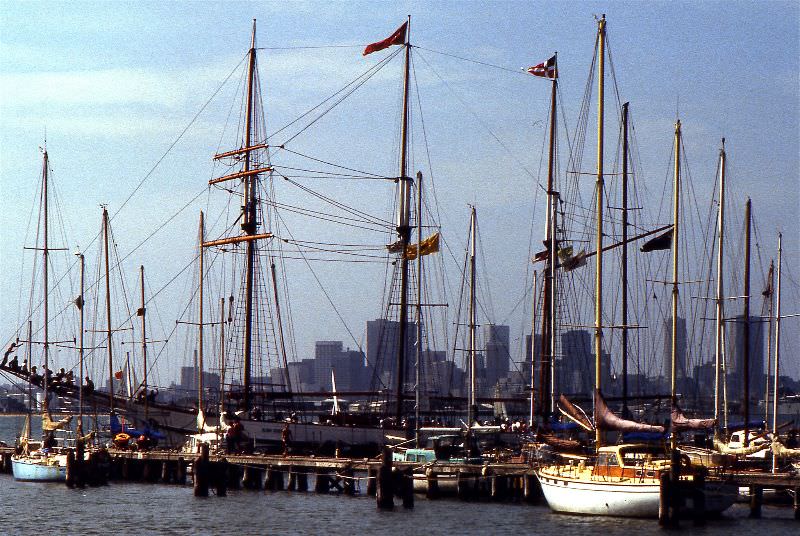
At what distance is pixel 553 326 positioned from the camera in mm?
66562

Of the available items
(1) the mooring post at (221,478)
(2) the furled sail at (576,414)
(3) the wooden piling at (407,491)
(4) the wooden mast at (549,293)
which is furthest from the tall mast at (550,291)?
(1) the mooring post at (221,478)

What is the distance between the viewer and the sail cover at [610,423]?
5444cm

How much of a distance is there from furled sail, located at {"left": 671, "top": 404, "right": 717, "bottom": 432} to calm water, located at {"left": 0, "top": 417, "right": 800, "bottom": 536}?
366 cm

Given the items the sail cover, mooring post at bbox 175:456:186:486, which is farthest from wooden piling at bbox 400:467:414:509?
mooring post at bbox 175:456:186:486

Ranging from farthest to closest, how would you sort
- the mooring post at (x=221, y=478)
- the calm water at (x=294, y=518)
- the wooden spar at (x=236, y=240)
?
the wooden spar at (x=236, y=240) → the mooring post at (x=221, y=478) → the calm water at (x=294, y=518)

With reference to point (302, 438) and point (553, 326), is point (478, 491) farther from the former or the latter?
point (302, 438)

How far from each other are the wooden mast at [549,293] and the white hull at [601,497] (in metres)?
13.2

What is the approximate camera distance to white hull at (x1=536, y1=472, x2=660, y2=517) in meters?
49.7

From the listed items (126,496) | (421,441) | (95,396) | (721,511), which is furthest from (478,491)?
(95,396)

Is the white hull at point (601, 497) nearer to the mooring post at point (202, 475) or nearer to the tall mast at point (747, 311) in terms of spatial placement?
the mooring post at point (202, 475)

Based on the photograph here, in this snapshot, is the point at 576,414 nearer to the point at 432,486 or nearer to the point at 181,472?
the point at 432,486

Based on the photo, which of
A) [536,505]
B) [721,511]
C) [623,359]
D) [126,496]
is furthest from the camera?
[623,359]

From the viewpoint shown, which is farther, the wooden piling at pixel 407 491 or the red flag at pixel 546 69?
the red flag at pixel 546 69

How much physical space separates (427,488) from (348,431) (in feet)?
48.4
